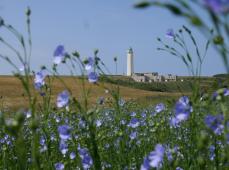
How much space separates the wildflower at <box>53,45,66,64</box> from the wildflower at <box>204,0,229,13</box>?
176cm

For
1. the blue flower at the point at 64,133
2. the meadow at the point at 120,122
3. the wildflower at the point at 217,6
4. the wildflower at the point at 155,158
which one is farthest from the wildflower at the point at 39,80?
the wildflower at the point at 217,6

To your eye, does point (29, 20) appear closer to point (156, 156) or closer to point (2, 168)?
point (156, 156)

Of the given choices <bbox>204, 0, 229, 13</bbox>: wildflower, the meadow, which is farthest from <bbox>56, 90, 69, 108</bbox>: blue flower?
<bbox>204, 0, 229, 13</bbox>: wildflower

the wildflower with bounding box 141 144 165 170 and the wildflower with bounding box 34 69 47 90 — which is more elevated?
the wildflower with bounding box 34 69 47 90

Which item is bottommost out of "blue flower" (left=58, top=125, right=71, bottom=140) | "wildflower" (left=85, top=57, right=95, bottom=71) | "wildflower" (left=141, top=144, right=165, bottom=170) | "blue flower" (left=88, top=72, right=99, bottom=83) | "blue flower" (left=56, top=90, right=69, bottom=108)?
"wildflower" (left=141, top=144, right=165, bottom=170)

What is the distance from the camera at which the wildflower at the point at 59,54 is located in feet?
8.85

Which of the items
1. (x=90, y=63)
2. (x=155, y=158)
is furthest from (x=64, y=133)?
(x=90, y=63)

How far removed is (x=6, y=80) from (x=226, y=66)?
3856 centimetres

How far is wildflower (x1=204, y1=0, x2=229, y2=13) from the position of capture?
3.19 ft

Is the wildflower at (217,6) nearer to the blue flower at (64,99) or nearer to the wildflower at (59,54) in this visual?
the blue flower at (64,99)

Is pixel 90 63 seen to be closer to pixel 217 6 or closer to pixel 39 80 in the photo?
pixel 39 80

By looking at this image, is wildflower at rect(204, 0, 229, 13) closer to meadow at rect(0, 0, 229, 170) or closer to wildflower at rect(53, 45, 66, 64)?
meadow at rect(0, 0, 229, 170)

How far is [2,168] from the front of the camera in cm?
427

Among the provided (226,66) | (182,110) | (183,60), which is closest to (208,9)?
(226,66)
